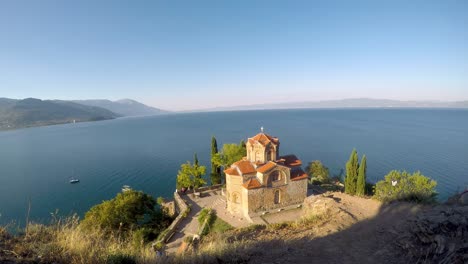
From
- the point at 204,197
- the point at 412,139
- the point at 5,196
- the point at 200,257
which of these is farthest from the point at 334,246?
the point at 412,139

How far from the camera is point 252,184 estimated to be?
78.9ft

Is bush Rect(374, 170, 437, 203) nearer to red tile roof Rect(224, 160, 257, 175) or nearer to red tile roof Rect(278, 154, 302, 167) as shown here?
red tile roof Rect(278, 154, 302, 167)

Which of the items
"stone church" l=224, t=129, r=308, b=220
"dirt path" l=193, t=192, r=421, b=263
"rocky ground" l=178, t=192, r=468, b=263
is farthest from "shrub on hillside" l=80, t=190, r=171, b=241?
"rocky ground" l=178, t=192, r=468, b=263

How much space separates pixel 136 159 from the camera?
6494 centimetres

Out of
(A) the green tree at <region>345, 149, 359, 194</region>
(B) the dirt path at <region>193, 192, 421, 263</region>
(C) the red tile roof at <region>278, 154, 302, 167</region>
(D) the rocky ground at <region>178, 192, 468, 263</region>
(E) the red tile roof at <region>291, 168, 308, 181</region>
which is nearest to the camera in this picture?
(D) the rocky ground at <region>178, 192, 468, 263</region>

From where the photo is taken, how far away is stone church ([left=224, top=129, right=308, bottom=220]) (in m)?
24.1

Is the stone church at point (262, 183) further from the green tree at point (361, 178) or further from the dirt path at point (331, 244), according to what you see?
the dirt path at point (331, 244)

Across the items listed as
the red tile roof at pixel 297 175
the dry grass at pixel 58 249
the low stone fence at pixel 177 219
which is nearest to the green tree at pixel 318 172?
the red tile roof at pixel 297 175

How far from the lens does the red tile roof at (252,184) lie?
77.8ft

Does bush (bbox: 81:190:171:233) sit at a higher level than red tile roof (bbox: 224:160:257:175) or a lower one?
lower

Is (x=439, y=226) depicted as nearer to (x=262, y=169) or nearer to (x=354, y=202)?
(x=354, y=202)

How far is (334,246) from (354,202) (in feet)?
38.0

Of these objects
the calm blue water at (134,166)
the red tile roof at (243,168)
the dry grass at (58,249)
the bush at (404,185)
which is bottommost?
the calm blue water at (134,166)

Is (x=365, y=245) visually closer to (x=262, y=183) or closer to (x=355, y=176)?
(x=262, y=183)
